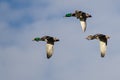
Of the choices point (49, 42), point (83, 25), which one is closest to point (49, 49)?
point (49, 42)

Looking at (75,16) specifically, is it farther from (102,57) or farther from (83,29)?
(102,57)

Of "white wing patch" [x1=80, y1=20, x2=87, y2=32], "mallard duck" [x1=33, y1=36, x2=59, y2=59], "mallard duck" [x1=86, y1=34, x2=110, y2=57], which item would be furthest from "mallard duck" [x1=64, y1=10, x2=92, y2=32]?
"mallard duck" [x1=33, y1=36, x2=59, y2=59]

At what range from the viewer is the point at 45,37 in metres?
130

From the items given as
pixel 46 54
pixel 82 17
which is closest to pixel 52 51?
pixel 46 54

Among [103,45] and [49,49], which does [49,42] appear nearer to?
[49,49]

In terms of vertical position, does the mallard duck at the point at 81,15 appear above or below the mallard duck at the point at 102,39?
above

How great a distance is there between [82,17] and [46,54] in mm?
10776

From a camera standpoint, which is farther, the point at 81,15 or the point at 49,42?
the point at 81,15

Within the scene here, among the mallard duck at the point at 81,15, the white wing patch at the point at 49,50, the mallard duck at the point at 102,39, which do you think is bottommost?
the white wing patch at the point at 49,50

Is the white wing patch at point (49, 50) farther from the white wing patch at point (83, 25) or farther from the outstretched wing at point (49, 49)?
the white wing patch at point (83, 25)

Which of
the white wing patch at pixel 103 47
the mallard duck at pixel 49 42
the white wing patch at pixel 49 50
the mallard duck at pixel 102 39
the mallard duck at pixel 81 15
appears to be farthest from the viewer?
the mallard duck at pixel 81 15

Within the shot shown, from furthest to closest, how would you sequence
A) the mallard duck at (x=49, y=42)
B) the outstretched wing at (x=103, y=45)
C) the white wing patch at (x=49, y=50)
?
1. the mallard duck at (x=49, y=42)
2. the white wing patch at (x=49, y=50)
3. the outstretched wing at (x=103, y=45)

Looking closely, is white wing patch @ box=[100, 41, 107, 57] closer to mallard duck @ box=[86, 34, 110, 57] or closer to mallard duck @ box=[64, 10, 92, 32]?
mallard duck @ box=[86, 34, 110, 57]

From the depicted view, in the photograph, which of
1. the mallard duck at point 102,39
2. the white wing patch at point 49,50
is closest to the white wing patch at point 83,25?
the mallard duck at point 102,39
